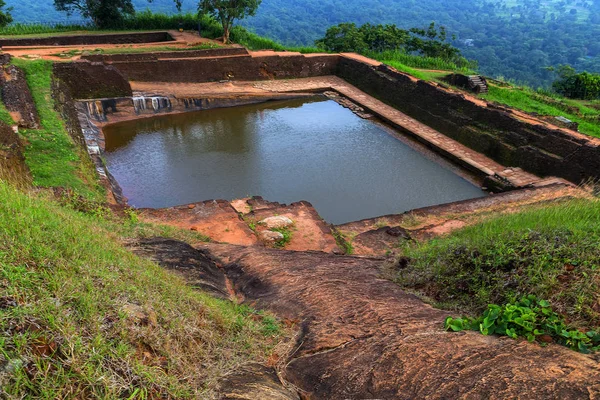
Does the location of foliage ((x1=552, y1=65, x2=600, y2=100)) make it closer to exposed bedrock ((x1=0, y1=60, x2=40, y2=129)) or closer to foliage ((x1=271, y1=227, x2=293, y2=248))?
foliage ((x1=271, y1=227, x2=293, y2=248))

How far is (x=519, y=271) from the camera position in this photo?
9.38 feet

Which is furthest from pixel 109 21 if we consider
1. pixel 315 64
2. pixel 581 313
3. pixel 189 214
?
pixel 581 313

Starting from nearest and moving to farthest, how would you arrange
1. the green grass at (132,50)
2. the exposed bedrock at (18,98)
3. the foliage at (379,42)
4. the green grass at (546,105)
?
the exposed bedrock at (18,98)
the green grass at (546,105)
the green grass at (132,50)
the foliage at (379,42)

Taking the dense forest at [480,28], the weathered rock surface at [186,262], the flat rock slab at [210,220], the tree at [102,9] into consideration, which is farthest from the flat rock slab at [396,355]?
the dense forest at [480,28]

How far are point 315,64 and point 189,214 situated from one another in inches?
460

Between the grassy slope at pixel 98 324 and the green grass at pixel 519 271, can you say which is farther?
the green grass at pixel 519 271

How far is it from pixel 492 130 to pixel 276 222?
23.4 feet

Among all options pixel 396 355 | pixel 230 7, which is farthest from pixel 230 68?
pixel 396 355

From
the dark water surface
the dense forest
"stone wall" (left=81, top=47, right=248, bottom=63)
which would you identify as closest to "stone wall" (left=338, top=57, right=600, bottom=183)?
the dark water surface

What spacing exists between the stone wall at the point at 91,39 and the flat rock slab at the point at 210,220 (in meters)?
13.6

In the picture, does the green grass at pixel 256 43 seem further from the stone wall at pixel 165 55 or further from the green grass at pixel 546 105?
the green grass at pixel 546 105

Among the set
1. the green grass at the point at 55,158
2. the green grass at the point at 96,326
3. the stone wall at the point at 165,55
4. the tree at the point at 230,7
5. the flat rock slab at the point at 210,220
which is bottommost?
the flat rock slab at the point at 210,220

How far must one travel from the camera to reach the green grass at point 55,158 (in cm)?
628

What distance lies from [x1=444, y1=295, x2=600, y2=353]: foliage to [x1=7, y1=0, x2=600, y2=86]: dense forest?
30.8 m
